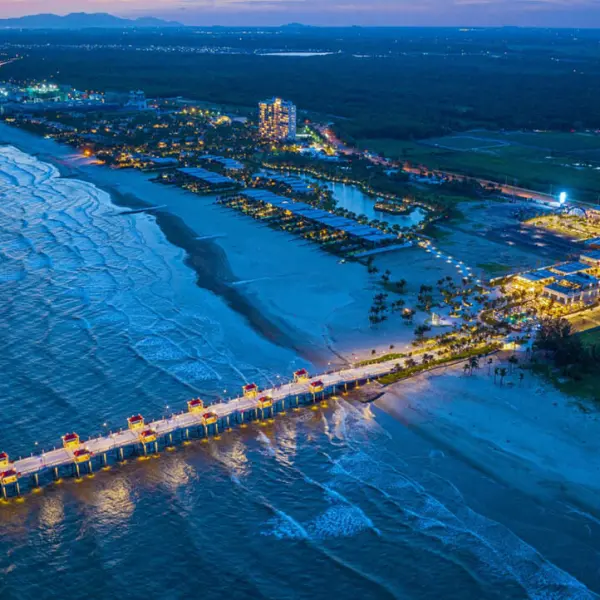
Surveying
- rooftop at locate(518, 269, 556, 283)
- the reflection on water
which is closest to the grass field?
the reflection on water

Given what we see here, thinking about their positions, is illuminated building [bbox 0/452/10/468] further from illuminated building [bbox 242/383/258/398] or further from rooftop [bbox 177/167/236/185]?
rooftop [bbox 177/167/236/185]

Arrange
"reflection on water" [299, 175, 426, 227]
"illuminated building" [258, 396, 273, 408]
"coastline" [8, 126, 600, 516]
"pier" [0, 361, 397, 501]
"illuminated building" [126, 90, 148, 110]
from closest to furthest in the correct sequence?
"pier" [0, 361, 397, 501] → "coastline" [8, 126, 600, 516] → "illuminated building" [258, 396, 273, 408] → "reflection on water" [299, 175, 426, 227] → "illuminated building" [126, 90, 148, 110]

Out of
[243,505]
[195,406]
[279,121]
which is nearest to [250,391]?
[195,406]

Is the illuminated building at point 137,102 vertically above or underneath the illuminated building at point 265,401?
above

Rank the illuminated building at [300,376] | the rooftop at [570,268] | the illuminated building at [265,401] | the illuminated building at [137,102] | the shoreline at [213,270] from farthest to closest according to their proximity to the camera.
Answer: the illuminated building at [137,102], the rooftop at [570,268], the shoreline at [213,270], the illuminated building at [300,376], the illuminated building at [265,401]

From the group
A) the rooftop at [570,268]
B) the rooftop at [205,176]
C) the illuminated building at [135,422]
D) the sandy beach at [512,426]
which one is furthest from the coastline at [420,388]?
the rooftop at [570,268]

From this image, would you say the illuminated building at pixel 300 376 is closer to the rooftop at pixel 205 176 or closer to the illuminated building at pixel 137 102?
the rooftop at pixel 205 176
